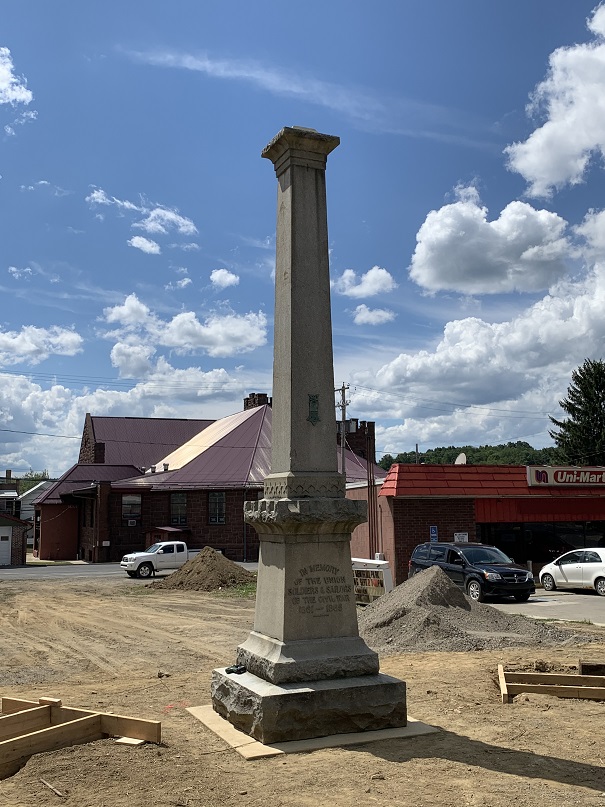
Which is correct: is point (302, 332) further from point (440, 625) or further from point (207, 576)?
point (207, 576)

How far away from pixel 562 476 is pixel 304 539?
907 inches

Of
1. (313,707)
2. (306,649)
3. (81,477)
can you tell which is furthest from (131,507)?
(313,707)

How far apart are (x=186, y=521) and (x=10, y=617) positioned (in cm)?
2593

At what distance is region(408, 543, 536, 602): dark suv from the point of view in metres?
20.4

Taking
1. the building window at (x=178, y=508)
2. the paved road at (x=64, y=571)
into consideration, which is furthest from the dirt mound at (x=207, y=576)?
the building window at (x=178, y=508)

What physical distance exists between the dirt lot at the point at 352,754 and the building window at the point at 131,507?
110 feet

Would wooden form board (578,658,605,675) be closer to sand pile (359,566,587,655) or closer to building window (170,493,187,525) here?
sand pile (359,566,587,655)

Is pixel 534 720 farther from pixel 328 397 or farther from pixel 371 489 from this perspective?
pixel 371 489

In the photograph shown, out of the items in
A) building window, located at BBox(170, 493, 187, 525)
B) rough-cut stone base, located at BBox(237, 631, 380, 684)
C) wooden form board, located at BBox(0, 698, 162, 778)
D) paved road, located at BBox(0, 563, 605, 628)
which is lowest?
paved road, located at BBox(0, 563, 605, 628)

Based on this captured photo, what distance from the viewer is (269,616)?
756 cm

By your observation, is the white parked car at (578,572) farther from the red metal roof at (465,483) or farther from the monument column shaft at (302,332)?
the monument column shaft at (302,332)

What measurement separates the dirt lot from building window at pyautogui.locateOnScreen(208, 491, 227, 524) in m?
33.1

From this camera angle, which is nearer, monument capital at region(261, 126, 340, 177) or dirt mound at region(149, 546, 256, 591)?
monument capital at region(261, 126, 340, 177)

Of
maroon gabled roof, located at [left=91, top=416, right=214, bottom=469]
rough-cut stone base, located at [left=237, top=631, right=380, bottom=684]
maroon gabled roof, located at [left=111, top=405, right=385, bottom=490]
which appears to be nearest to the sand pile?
rough-cut stone base, located at [left=237, top=631, right=380, bottom=684]
